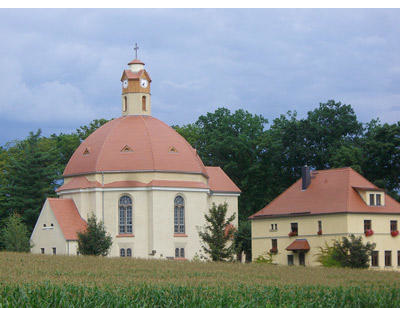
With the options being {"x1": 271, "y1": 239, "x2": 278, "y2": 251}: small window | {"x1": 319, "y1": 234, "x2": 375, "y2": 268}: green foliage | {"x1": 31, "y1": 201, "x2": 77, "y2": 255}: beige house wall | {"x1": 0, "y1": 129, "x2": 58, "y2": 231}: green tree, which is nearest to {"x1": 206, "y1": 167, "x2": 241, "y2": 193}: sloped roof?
{"x1": 271, "y1": 239, "x2": 278, "y2": 251}: small window

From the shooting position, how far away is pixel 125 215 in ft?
233

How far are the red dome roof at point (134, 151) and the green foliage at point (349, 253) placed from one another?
16.7 m

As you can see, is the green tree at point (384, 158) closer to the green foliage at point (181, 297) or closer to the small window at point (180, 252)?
the small window at point (180, 252)

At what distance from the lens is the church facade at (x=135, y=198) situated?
70438 mm

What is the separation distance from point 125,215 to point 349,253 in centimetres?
2186

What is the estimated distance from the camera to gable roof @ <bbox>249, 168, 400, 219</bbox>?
65.1 m

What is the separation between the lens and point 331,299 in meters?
27.7

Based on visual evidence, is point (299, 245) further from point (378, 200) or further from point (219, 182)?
point (219, 182)

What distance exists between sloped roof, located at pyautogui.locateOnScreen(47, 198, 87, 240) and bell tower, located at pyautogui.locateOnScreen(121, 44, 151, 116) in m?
11.9

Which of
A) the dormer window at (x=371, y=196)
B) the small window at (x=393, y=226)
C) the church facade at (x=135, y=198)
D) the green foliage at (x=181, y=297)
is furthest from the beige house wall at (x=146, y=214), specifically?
the green foliage at (x=181, y=297)

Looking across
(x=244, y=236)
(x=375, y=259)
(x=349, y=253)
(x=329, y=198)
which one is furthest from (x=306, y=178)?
(x=349, y=253)

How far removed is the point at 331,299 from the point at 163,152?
45698 millimetres
